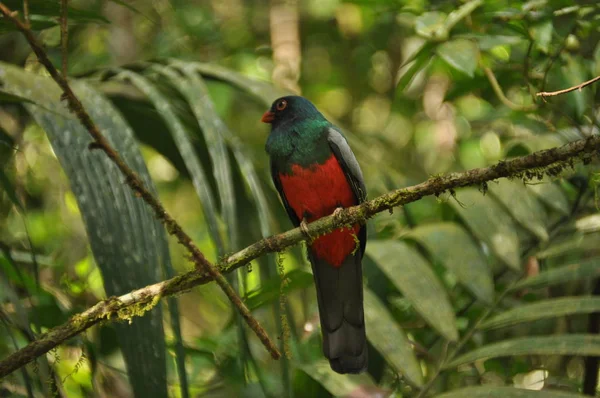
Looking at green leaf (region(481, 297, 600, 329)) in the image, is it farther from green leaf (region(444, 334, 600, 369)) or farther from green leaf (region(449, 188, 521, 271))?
green leaf (region(449, 188, 521, 271))

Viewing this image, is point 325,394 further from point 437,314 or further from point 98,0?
point 98,0

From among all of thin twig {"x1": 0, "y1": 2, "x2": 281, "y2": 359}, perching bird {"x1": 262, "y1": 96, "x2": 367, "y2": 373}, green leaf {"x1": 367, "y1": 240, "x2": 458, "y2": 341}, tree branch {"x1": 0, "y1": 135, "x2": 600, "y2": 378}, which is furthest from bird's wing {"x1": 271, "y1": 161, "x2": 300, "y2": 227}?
thin twig {"x1": 0, "y1": 2, "x2": 281, "y2": 359}

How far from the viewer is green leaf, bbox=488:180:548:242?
306 cm

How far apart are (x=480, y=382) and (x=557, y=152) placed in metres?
2.04

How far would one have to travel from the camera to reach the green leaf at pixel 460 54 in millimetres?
2576

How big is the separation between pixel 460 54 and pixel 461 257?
802 mm

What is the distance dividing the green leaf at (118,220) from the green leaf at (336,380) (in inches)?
27.3

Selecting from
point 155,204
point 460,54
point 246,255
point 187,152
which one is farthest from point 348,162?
point 155,204

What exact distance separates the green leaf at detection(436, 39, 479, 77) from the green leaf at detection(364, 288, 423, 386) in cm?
94

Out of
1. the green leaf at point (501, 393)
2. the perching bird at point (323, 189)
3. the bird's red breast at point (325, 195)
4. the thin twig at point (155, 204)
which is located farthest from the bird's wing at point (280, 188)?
the thin twig at point (155, 204)

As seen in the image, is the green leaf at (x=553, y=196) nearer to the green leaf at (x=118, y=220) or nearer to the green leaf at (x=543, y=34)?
the green leaf at (x=543, y=34)

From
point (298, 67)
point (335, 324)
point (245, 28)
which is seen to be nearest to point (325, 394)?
point (335, 324)

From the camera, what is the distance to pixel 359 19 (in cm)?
671

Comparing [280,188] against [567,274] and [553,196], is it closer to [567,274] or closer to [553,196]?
[553,196]
